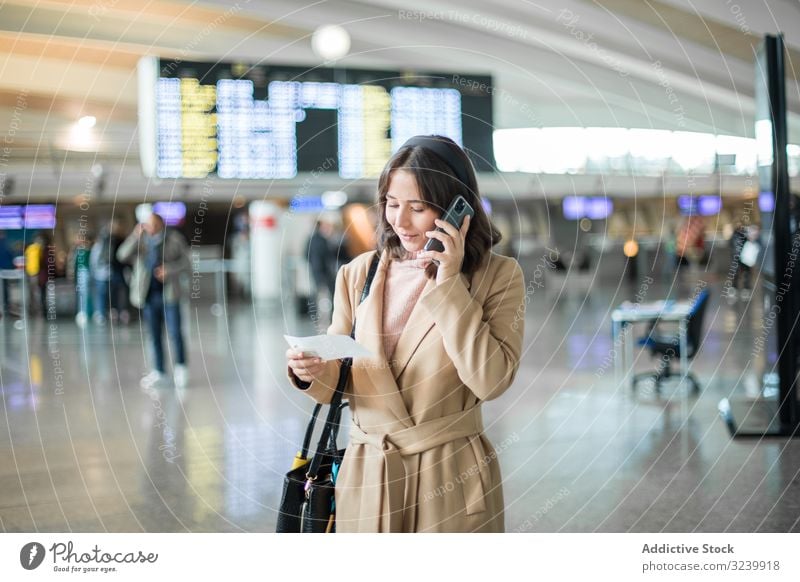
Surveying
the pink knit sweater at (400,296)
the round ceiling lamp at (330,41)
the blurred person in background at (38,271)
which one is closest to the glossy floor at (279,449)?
the pink knit sweater at (400,296)

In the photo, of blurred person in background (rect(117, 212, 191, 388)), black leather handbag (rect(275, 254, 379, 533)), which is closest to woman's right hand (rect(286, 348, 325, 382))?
black leather handbag (rect(275, 254, 379, 533))

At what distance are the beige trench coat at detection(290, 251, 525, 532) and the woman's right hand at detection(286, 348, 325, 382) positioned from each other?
0.07 metres

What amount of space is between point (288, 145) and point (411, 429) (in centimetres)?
609

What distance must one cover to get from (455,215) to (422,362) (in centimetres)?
42

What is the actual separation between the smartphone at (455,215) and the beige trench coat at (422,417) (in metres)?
0.10

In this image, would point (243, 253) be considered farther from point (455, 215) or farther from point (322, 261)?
point (455, 215)

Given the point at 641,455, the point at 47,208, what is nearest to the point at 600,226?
the point at 47,208

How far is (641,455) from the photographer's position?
5.94 metres

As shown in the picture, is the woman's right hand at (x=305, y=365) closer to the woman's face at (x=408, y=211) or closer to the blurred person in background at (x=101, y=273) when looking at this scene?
the woman's face at (x=408, y=211)

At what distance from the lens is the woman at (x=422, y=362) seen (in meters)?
2.32

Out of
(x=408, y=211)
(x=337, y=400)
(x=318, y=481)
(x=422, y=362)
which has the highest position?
(x=408, y=211)

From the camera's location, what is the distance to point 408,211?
2.39m

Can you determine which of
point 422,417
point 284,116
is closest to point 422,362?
point 422,417
